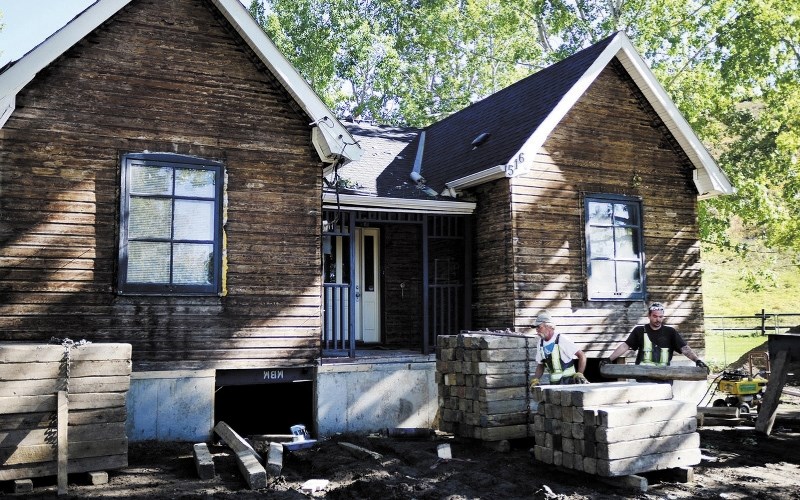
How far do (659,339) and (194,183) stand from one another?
670 cm

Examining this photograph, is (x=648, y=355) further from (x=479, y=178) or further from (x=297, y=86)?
(x=297, y=86)

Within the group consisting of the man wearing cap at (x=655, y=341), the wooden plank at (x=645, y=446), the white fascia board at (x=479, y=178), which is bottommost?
the wooden plank at (x=645, y=446)

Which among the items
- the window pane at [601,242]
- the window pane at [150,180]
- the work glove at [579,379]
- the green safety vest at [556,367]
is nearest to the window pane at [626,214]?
the window pane at [601,242]

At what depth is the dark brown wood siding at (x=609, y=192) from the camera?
1222cm

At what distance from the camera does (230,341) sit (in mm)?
10156

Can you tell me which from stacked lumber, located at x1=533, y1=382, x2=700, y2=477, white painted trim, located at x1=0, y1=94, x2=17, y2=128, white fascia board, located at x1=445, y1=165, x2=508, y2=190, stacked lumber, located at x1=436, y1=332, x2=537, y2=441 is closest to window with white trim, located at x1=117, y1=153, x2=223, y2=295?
white painted trim, located at x1=0, y1=94, x2=17, y2=128

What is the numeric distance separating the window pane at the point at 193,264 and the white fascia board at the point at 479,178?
465 centimetres

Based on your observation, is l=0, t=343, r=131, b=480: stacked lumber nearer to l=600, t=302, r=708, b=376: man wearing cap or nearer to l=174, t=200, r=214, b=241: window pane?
l=174, t=200, r=214, b=241: window pane

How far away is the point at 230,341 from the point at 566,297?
5643 mm

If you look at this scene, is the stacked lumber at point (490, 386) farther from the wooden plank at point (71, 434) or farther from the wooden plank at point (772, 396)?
the wooden plank at point (71, 434)

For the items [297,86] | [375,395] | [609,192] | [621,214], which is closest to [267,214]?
[297,86]

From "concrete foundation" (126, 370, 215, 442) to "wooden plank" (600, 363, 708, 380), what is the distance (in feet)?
17.8

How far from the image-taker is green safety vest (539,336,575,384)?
912cm

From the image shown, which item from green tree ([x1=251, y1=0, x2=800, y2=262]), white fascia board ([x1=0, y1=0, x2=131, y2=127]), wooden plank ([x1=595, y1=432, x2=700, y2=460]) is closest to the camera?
wooden plank ([x1=595, y1=432, x2=700, y2=460])
